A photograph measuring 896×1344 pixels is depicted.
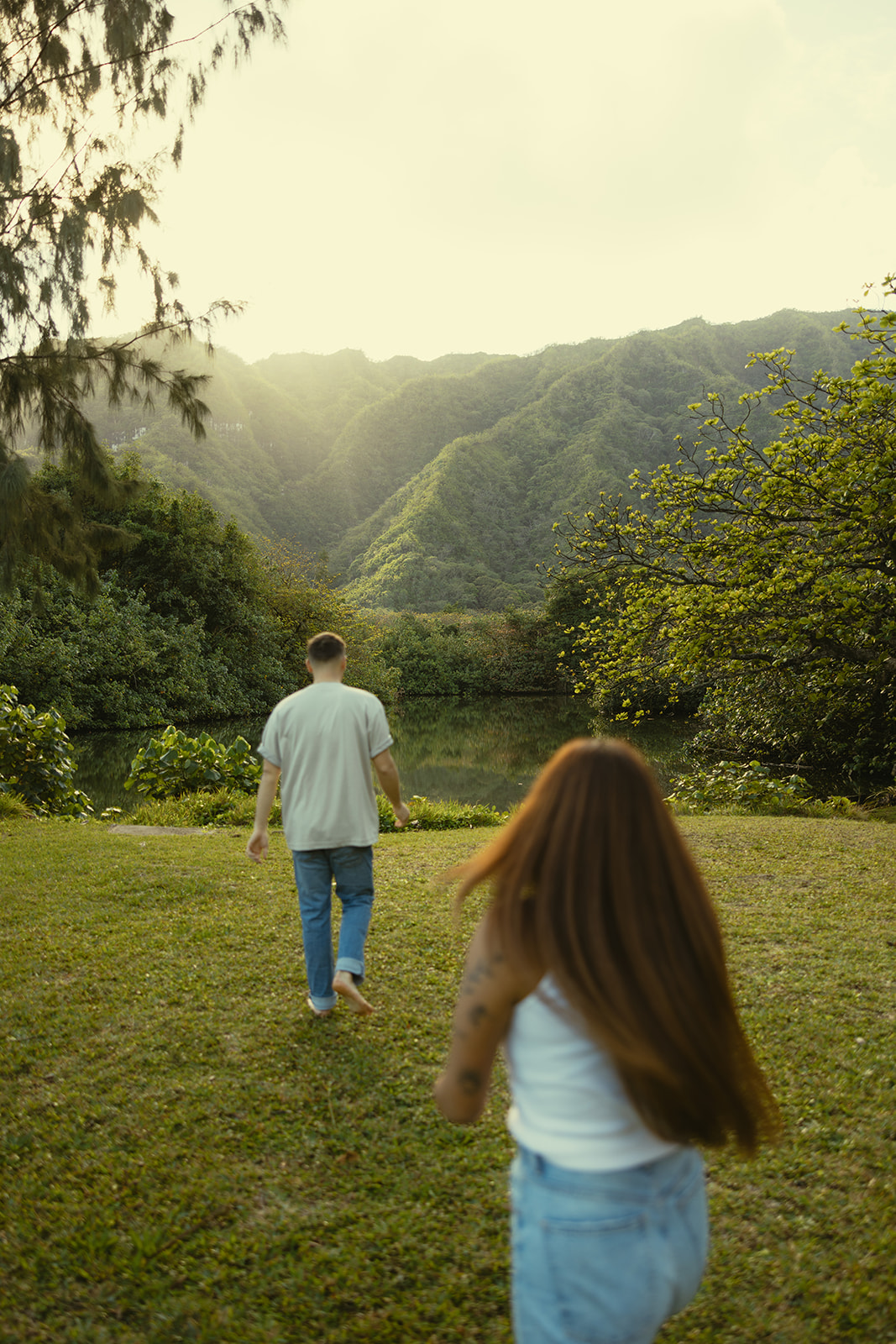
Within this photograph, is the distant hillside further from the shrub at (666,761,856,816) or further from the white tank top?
the white tank top

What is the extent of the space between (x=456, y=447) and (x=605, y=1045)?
98719 millimetres

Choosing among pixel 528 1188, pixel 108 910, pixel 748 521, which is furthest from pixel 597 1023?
pixel 748 521

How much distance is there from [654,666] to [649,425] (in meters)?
82.2

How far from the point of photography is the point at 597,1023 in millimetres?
1295

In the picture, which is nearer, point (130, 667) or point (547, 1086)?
point (547, 1086)

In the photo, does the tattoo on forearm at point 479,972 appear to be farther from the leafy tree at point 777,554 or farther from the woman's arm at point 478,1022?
the leafy tree at point 777,554

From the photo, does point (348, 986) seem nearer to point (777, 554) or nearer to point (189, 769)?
point (777, 554)

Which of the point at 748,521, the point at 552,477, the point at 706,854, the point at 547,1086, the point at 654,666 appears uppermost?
the point at 552,477

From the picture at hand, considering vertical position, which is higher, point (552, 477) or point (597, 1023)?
point (552, 477)

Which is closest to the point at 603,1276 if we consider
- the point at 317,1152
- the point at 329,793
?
the point at 317,1152

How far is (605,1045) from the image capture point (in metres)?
1.30

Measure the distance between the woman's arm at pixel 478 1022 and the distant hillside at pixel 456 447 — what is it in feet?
215

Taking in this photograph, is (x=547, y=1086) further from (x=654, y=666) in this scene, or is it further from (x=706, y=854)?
(x=654, y=666)

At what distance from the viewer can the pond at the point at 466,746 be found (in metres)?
16.6
